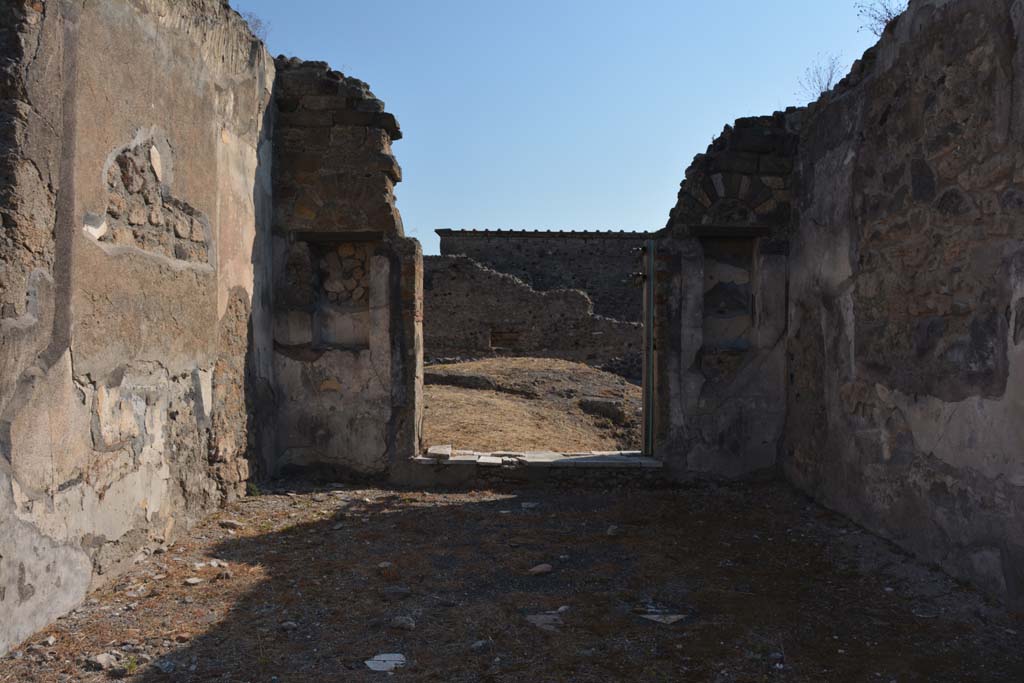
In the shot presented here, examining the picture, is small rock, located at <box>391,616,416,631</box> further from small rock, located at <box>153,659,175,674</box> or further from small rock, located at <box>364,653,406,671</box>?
small rock, located at <box>153,659,175,674</box>

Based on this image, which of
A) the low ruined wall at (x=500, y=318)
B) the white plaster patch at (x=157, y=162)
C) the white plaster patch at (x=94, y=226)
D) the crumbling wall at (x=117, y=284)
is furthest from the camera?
the low ruined wall at (x=500, y=318)

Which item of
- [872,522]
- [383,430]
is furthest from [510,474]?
[872,522]

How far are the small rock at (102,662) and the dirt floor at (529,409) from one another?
14.5 feet

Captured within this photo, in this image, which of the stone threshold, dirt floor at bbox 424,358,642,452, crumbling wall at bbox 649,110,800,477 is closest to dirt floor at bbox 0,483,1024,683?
the stone threshold

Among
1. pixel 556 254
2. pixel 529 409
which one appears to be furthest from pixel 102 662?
pixel 556 254

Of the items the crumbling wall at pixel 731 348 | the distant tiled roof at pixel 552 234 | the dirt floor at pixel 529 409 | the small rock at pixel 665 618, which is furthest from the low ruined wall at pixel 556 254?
the small rock at pixel 665 618

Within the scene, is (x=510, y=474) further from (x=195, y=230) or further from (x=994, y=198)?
(x=994, y=198)

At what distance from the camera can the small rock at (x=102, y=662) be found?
2805 mm

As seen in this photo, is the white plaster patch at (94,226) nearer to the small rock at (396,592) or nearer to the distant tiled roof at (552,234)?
the small rock at (396,592)

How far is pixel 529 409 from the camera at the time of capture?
390 inches

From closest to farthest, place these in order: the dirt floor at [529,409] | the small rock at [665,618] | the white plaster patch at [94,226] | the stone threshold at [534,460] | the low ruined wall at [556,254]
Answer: the small rock at [665,618] → the white plaster patch at [94,226] → the stone threshold at [534,460] → the dirt floor at [529,409] → the low ruined wall at [556,254]

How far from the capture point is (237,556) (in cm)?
418

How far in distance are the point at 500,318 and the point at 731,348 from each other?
11.4 m

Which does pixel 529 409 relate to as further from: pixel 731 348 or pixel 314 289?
pixel 314 289
